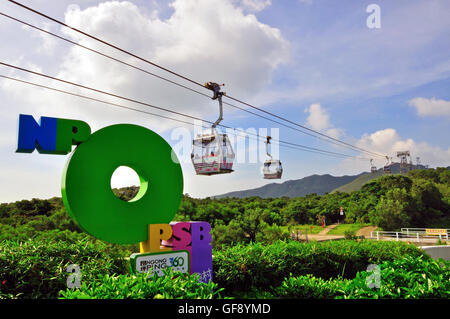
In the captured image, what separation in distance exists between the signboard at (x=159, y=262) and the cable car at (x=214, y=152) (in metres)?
3.71

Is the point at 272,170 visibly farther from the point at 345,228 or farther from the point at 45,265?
the point at 345,228

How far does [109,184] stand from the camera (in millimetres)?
6926

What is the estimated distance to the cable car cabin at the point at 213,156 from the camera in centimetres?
1058

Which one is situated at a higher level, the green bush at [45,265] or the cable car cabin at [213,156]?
the cable car cabin at [213,156]

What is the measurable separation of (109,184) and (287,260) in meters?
5.54

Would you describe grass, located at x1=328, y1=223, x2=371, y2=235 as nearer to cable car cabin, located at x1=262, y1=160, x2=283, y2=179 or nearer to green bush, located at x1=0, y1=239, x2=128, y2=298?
cable car cabin, located at x1=262, y1=160, x2=283, y2=179

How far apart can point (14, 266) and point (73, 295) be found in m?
3.84

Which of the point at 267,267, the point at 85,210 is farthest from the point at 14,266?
the point at 267,267

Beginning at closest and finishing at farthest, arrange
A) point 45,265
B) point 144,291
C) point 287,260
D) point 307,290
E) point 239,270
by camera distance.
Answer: point 144,291 → point 307,290 → point 45,265 → point 239,270 → point 287,260

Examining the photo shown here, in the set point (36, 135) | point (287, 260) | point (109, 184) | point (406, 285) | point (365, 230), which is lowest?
point (365, 230)

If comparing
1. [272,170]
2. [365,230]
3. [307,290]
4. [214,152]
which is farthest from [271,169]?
[365,230]

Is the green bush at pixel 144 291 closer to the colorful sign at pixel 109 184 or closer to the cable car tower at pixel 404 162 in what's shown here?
the colorful sign at pixel 109 184

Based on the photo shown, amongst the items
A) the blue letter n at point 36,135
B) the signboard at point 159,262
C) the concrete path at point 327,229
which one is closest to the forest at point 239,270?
the signboard at point 159,262
